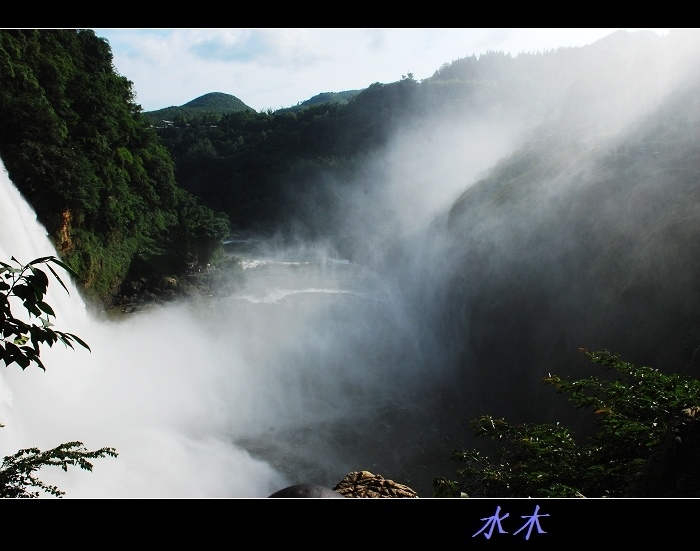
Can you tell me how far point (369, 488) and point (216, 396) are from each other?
11.9m

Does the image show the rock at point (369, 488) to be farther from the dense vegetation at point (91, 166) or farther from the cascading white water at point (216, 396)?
the dense vegetation at point (91, 166)

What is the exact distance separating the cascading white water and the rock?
6.73 meters

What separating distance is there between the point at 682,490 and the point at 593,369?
868 centimetres

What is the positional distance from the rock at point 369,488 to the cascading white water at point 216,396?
6728mm

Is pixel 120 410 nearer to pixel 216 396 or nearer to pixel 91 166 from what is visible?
pixel 216 396

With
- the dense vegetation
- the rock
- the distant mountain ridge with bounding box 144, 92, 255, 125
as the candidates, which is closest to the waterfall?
the dense vegetation

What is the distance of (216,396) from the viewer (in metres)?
14.4

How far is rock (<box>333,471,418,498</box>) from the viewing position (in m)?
3.37

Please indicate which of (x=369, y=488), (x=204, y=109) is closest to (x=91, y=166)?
(x=369, y=488)

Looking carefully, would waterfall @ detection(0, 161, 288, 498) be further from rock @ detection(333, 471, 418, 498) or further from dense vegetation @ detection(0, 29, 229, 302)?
rock @ detection(333, 471, 418, 498)

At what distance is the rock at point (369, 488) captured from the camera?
3.37 meters
